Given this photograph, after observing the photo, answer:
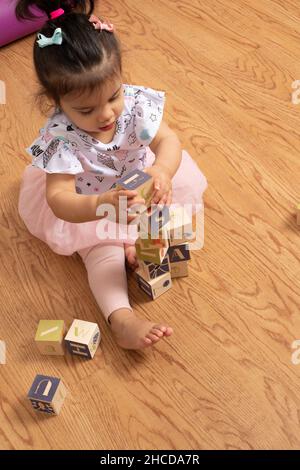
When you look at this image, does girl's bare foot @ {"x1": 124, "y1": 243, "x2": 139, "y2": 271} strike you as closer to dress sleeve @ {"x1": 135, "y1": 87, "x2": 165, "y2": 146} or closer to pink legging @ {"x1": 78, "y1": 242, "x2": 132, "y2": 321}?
pink legging @ {"x1": 78, "y1": 242, "x2": 132, "y2": 321}

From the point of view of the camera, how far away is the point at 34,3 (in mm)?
1141

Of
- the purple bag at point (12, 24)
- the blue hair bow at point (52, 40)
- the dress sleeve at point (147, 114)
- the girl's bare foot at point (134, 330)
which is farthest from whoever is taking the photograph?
the purple bag at point (12, 24)

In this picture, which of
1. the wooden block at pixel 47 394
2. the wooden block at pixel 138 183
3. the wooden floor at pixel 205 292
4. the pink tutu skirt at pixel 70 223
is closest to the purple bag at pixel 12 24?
the wooden floor at pixel 205 292

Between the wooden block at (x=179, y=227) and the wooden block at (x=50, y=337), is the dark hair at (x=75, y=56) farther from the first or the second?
the wooden block at (x=50, y=337)

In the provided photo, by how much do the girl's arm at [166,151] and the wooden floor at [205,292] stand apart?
0.21 meters

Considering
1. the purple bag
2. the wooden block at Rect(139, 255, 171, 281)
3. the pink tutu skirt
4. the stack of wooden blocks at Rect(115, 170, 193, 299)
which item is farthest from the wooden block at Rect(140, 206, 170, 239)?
the purple bag

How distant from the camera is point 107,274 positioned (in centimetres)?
130

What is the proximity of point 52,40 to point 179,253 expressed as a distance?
505mm

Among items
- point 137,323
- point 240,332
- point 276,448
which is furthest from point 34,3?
point 276,448

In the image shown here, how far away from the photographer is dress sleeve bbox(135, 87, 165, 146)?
1.28 metres

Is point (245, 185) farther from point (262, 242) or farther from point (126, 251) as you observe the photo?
point (126, 251)

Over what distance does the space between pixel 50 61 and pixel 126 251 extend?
0.46 meters

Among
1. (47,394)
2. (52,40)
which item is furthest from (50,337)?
(52,40)

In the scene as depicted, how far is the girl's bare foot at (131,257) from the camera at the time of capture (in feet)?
4.38
